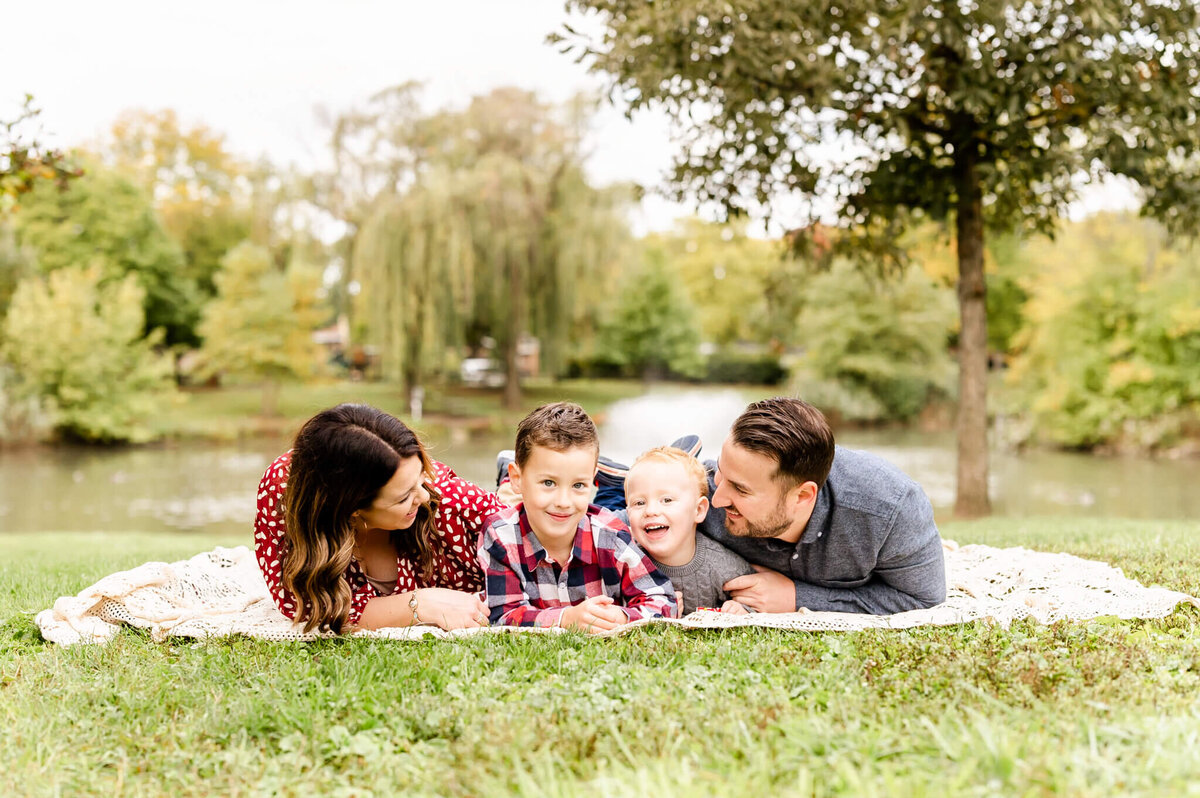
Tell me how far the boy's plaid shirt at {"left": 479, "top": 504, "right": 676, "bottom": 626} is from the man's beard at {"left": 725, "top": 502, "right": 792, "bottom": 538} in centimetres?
40

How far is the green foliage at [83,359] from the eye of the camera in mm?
22594

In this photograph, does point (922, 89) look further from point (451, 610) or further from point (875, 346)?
point (875, 346)

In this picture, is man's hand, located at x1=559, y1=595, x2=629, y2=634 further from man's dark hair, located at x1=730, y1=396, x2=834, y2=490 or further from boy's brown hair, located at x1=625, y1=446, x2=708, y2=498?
man's dark hair, located at x1=730, y1=396, x2=834, y2=490

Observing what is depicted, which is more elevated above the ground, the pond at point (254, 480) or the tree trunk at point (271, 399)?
the tree trunk at point (271, 399)

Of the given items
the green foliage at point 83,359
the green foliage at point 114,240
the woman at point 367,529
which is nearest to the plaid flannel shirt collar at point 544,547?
the woman at point 367,529

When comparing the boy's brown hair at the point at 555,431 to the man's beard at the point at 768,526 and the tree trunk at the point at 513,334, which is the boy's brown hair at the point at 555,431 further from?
the tree trunk at the point at 513,334

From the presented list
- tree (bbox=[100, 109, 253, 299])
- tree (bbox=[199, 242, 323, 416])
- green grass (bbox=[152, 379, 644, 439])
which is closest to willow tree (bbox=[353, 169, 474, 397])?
green grass (bbox=[152, 379, 644, 439])

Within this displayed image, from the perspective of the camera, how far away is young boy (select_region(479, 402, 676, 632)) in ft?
12.1

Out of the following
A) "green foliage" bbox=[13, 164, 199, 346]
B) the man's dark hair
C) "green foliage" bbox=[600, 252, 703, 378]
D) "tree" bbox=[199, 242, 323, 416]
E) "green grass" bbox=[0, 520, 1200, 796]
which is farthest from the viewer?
"green foliage" bbox=[600, 252, 703, 378]

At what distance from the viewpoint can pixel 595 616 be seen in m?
3.68

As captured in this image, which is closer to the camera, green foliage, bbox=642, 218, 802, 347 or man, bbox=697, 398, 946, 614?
man, bbox=697, 398, 946, 614

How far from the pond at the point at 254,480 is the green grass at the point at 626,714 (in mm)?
7776

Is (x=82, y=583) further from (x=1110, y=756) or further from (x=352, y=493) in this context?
(x=1110, y=756)

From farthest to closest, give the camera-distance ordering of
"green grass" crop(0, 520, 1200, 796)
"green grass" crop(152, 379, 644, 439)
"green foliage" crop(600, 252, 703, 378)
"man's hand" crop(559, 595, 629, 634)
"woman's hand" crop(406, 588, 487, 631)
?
1. "green foliage" crop(600, 252, 703, 378)
2. "green grass" crop(152, 379, 644, 439)
3. "woman's hand" crop(406, 588, 487, 631)
4. "man's hand" crop(559, 595, 629, 634)
5. "green grass" crop(0, 520, 1200, 796)
